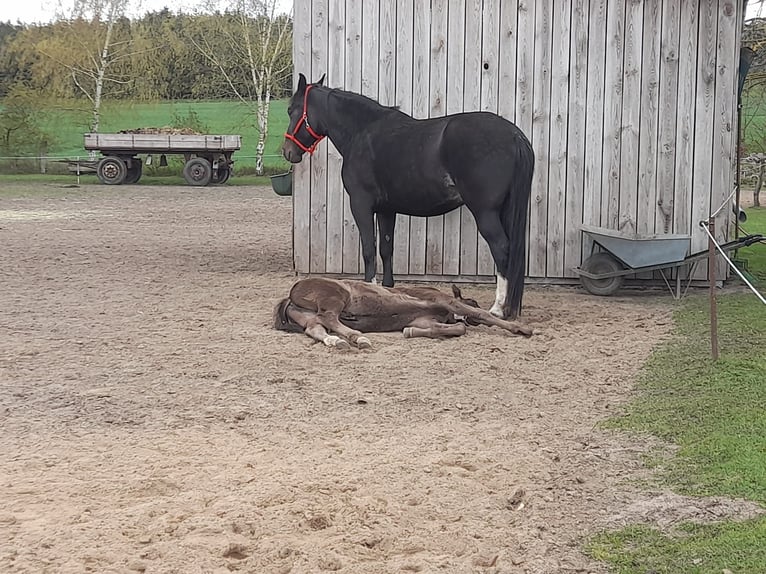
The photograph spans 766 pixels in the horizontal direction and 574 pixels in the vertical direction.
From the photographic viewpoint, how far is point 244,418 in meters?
4.85

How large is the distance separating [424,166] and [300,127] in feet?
4.50

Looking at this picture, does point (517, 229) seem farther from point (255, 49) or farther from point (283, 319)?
point (255, 49)

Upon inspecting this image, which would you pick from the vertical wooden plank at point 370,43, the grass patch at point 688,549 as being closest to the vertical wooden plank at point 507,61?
the vertical wooden plank at point 370,43

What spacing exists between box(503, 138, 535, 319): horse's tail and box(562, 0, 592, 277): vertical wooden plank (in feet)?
6.21

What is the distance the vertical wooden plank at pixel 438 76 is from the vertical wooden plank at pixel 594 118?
4.41 feet

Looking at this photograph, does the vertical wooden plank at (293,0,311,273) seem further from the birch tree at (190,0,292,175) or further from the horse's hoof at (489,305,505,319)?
the birch tree at (190,0,292,175)

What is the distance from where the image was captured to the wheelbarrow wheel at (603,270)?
8906 mm

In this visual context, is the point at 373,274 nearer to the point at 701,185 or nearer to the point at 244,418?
the point at 701,185

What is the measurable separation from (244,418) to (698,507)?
2.23m

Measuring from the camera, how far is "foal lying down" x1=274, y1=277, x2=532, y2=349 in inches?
266

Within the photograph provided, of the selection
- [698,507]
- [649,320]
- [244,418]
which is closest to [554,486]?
[698,507]

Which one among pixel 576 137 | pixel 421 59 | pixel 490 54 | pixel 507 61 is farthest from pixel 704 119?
pixel 421 59

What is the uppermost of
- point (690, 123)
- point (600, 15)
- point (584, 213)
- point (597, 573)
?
Answer: point (600, 15)

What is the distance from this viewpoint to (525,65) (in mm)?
9391
